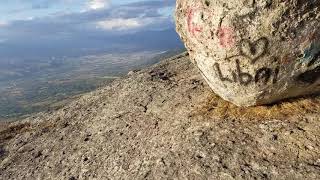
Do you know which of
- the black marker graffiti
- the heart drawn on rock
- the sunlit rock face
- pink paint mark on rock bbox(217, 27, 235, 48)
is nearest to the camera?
the sunlit rock face

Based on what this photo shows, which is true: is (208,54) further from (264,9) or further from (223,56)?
(264,9)

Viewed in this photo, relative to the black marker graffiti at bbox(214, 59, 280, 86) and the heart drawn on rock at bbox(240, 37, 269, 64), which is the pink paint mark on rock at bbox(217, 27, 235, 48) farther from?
the black marker graffiti at bbox(214, 59, 280, 86)

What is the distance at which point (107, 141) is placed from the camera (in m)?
21.8

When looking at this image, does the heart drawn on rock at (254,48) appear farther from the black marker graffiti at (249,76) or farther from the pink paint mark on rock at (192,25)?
the pink paint mark on rock at (192,25)

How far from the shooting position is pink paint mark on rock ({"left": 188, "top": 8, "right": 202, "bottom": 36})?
17.5 meters

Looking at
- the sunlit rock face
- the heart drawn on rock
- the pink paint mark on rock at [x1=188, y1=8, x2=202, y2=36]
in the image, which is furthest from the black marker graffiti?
the pink paint mark on rock at [x1=188, y1=8, x2=202, y2=36]

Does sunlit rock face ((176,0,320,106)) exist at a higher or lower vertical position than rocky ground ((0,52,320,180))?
higher

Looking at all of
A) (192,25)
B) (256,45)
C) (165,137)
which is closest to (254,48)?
(256,45)

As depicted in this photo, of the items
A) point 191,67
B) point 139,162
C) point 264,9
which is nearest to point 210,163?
point 139,162

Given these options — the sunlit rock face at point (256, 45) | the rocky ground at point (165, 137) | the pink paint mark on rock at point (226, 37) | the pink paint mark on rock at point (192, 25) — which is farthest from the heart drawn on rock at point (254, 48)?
the rocky ground at point (165, 137)

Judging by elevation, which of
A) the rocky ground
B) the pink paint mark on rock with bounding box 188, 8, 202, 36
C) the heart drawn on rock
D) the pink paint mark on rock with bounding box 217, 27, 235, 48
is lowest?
the rocky ground

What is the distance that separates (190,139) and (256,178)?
4.00m

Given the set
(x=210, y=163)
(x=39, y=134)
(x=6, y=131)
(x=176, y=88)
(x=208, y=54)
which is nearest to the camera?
(x=210, y=163)

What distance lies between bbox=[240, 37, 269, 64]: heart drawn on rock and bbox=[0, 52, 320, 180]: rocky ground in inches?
110
